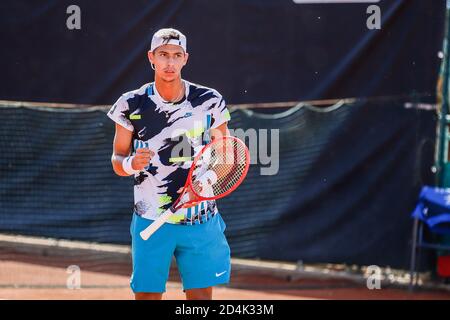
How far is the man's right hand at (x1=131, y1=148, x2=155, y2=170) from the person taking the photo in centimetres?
360

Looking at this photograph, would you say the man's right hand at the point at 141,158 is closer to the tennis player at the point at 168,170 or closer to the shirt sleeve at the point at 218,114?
the tennis player at the point at 168,170

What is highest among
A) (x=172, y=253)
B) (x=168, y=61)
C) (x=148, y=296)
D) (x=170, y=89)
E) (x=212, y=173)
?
(x=168, y=61)

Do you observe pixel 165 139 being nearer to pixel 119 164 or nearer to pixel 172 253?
pixel 119 164

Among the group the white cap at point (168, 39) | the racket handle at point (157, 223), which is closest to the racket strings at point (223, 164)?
the racket handle at point (157, 223)

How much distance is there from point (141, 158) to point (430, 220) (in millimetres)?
2987

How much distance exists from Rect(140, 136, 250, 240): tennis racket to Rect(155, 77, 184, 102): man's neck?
270mm

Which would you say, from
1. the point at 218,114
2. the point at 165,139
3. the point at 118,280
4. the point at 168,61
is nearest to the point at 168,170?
the point at 165,139

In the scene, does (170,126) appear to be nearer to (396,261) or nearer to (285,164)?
→ (285,164)

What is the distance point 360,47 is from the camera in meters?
6.31

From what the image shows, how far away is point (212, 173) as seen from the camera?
3766mm

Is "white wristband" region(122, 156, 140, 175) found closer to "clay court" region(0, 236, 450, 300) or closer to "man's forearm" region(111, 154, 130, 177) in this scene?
"man's forearm" region(111, 154, 130, 177)

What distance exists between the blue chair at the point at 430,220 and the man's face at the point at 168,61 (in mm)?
2867

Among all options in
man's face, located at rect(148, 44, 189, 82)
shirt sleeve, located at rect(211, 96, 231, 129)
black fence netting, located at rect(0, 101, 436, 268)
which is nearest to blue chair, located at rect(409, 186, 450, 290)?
black fence netting, located at rect(0, 101, 436, 268)
